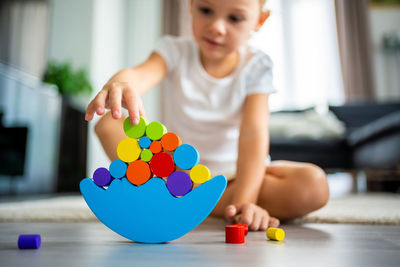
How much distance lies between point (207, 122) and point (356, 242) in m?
0.59

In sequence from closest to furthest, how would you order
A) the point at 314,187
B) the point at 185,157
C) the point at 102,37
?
the point at 185,157
the point at 314,187
the point at 102,37

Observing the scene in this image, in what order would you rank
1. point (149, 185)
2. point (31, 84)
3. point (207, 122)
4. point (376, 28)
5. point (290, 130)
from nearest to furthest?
1. point (149, 185)
2. point (207, 122)
3. point (31, 84)
4. point (290, 130)
5. point (376, 28)

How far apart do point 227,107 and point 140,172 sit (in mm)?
611

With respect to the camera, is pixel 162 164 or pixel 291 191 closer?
pixel 162 164

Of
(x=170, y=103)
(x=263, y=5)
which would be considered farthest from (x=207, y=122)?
(x=263, y=5)

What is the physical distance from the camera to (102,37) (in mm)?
3490

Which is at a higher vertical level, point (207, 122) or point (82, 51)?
point (82, 51)

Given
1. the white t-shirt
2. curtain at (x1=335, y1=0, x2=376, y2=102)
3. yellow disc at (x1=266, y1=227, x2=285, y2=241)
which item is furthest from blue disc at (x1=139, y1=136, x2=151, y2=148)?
curtain at (x1=335, y1=0, x2=376, y2=102)

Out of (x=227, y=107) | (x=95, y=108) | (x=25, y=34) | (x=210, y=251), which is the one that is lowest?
(x=210, y=251)

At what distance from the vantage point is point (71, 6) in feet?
10.7

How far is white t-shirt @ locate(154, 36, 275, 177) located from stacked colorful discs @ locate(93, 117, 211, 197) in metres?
0.55

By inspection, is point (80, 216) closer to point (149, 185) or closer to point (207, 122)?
point (207, 122)

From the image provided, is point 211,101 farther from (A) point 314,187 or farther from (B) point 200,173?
(B) point 200,173

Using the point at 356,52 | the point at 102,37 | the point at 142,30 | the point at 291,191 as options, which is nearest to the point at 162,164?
the point at 291,191
